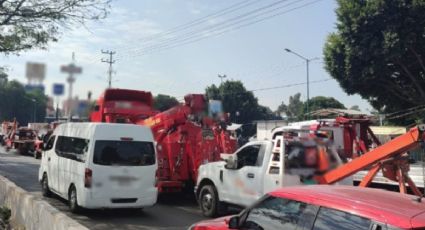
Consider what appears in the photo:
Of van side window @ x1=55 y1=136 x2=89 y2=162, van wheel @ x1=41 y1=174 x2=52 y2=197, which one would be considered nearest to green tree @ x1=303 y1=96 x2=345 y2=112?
van wheel @ x1=41 y1=174 x2=52 y2=197

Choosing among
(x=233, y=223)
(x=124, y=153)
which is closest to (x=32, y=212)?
(x=124, y=153)

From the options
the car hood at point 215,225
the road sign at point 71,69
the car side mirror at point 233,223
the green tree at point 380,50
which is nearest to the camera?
the car side mirror at point 233,223

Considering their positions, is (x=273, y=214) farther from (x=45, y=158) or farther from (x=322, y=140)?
(x=45, y=158)

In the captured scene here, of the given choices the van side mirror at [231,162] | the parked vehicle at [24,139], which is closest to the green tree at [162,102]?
the van side mirror at [231,162]

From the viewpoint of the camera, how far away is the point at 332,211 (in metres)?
4.38

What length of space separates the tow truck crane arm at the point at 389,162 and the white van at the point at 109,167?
406 cm

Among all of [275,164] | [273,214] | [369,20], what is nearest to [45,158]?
[275,164]

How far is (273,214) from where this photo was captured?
506 centimetres

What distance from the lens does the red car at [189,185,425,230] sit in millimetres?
4035

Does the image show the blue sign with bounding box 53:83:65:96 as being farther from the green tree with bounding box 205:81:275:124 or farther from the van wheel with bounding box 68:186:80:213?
the green tree with bounding box 205:81:275:124

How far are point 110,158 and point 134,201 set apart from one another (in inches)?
42.3

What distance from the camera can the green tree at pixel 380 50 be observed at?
27.5 metres

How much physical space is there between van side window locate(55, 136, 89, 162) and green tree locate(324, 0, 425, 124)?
64.9 feet

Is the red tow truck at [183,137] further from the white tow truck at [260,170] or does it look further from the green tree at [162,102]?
the white tow truck at [260,170]
